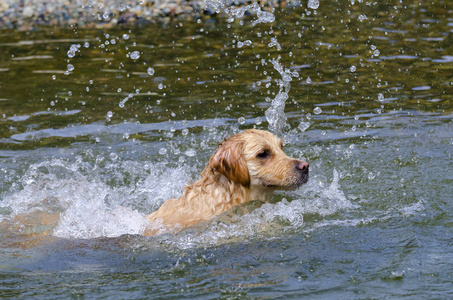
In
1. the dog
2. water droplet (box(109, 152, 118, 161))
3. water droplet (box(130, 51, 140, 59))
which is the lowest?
water droplet (box(130, 51, 140, 59))

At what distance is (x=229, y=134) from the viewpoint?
9578 mm

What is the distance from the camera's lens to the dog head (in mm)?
6219

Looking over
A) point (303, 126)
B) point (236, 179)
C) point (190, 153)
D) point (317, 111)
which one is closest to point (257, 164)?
point (236, 179)

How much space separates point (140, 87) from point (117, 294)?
24.3 feet

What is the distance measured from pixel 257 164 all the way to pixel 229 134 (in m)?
3.29

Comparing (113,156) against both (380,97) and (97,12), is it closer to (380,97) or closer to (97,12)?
(380,97)

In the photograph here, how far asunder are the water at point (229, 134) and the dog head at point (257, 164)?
393mm

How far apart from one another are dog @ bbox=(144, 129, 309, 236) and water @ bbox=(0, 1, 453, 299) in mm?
164

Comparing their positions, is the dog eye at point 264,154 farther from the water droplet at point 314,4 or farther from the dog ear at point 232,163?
the water droplet at point 314,4

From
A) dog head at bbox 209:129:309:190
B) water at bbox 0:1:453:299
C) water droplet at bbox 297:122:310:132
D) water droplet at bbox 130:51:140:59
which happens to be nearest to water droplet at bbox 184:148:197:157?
water at bbox 0:1:453:299

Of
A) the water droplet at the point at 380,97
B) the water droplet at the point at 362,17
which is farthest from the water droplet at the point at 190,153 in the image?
the water droplet at the point at 362,17

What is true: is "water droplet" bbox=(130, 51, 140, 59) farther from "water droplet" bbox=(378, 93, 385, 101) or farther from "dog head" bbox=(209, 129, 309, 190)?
"dog head" bbox=(209, 129, 309, 190)

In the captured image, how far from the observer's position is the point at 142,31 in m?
16.4

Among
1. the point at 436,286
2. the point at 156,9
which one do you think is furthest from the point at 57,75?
the point at 436,286
